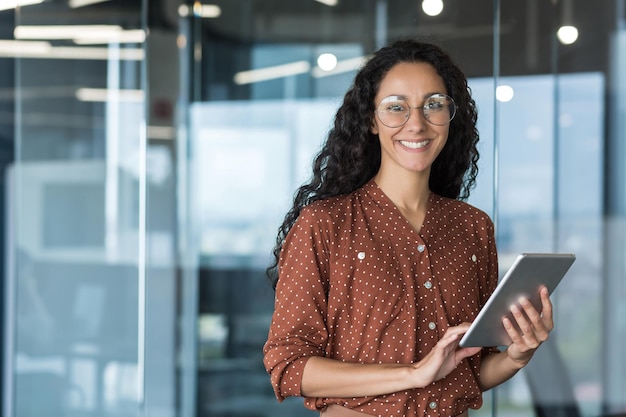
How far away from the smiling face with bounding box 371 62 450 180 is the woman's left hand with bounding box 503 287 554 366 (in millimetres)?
406

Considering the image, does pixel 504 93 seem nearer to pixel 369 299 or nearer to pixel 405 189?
pixel 405 189

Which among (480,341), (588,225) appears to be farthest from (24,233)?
(480,341)

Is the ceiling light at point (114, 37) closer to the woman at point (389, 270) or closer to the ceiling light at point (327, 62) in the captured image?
the ceiling light at point (327, 62)

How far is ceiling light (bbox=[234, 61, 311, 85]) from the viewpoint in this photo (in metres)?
4.95

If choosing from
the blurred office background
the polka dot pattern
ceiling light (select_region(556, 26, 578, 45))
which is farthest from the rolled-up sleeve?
ceiling light (select_region(556, 26, 578, 45))

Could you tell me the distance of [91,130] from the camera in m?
4.91

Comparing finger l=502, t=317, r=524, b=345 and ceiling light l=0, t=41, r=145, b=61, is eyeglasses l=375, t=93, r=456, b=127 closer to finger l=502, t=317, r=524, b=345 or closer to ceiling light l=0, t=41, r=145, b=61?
finger l=502, t=317, r=524, b=345

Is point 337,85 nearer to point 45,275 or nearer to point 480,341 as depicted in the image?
point 45,275

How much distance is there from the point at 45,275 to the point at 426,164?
2.86m

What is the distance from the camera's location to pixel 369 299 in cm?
227

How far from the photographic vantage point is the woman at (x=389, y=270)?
2191mm

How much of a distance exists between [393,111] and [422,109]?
7 centimetres

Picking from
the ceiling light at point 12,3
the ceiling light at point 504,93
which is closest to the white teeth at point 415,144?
the ceiling light at point 504,93

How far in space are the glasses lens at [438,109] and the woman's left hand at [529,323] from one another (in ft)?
1.49
